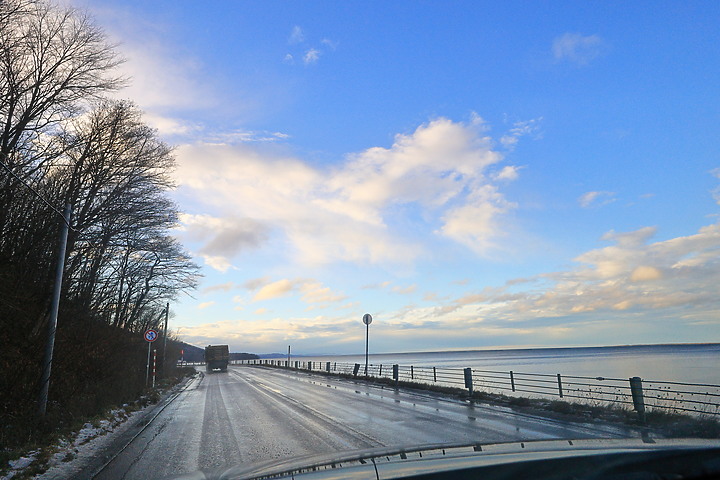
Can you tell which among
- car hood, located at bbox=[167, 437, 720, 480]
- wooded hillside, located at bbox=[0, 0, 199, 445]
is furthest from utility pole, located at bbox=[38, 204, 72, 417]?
car hood, located at bbox=[167, 437, 720, 480]

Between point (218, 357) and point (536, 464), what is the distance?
6502 centimetres

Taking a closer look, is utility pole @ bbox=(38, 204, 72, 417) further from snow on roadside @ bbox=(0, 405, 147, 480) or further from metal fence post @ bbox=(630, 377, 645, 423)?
metal fence post @ bbox=(630, 377, 645, 423)

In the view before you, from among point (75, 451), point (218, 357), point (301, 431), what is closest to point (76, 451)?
point (75, 451)

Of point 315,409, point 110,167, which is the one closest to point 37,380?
point 315,409

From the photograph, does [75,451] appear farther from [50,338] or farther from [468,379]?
[468,379]

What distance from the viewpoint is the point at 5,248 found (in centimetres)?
1312

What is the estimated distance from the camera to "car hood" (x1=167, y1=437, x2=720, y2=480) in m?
2.57

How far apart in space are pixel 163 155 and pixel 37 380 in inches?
513

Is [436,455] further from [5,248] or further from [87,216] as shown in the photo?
[87,216]

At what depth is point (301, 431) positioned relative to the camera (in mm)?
10250

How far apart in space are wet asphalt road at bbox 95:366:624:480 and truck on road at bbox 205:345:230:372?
49.5 meters

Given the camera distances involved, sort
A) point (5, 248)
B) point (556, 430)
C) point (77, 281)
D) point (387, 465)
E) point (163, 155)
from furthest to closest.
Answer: point (163, 155)
point (77, 281)
point (5, 248)
point (556, 430)
point (387, 465)

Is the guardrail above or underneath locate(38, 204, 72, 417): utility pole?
underneath

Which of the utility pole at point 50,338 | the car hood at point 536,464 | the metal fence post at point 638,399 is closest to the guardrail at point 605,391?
the metal fence post at point 638,399
